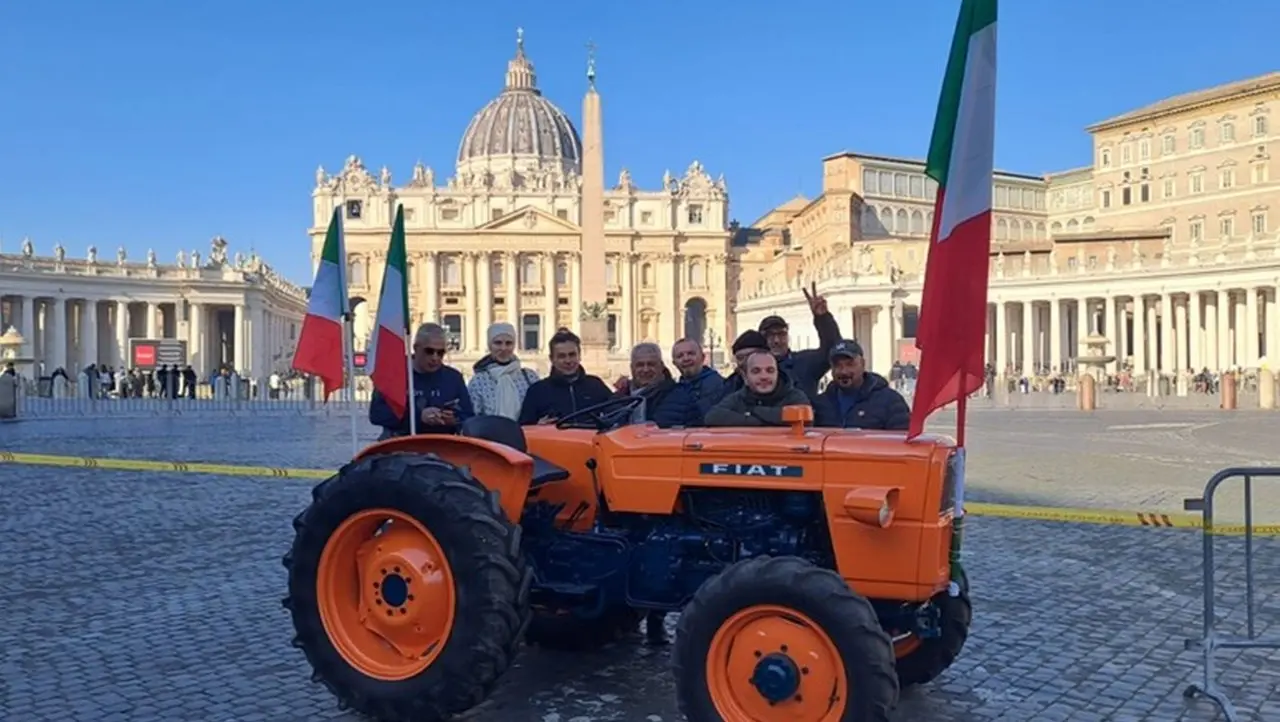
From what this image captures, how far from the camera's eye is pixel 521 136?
11594 cm

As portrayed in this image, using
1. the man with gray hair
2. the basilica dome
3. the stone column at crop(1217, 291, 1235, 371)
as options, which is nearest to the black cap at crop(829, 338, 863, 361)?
the man with gray hair

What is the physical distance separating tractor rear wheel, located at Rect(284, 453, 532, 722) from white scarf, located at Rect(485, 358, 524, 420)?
8.47ft

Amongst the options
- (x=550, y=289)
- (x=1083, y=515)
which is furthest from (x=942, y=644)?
(x=550, y=289)

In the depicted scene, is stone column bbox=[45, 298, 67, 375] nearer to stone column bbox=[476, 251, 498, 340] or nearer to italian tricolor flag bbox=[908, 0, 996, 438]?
stone column bbox=[476, 251, 498, 340]

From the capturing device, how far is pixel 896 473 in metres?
4.33

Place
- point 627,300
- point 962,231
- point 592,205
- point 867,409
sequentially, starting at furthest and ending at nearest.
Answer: point 627,300 < point 592,205 < point 867,409 < point 962,231

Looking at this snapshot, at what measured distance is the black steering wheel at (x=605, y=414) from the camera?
5.32 m

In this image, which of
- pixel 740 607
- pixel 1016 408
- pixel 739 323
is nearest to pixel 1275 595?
pixel 740 607

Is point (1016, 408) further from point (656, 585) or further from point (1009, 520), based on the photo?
point (656, 585)

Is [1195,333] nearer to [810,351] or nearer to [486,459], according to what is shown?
[810,351]

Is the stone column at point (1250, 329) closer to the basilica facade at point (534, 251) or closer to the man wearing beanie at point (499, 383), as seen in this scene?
the basilica facade at point (534, 251)

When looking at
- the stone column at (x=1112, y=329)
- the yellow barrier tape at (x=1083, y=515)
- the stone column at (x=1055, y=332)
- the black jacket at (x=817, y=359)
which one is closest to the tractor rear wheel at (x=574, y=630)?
the black jacket at (x=817, y=359)

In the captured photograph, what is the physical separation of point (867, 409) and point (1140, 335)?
60845 millimetres

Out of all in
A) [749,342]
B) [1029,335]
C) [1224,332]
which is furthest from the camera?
[1029,335]
